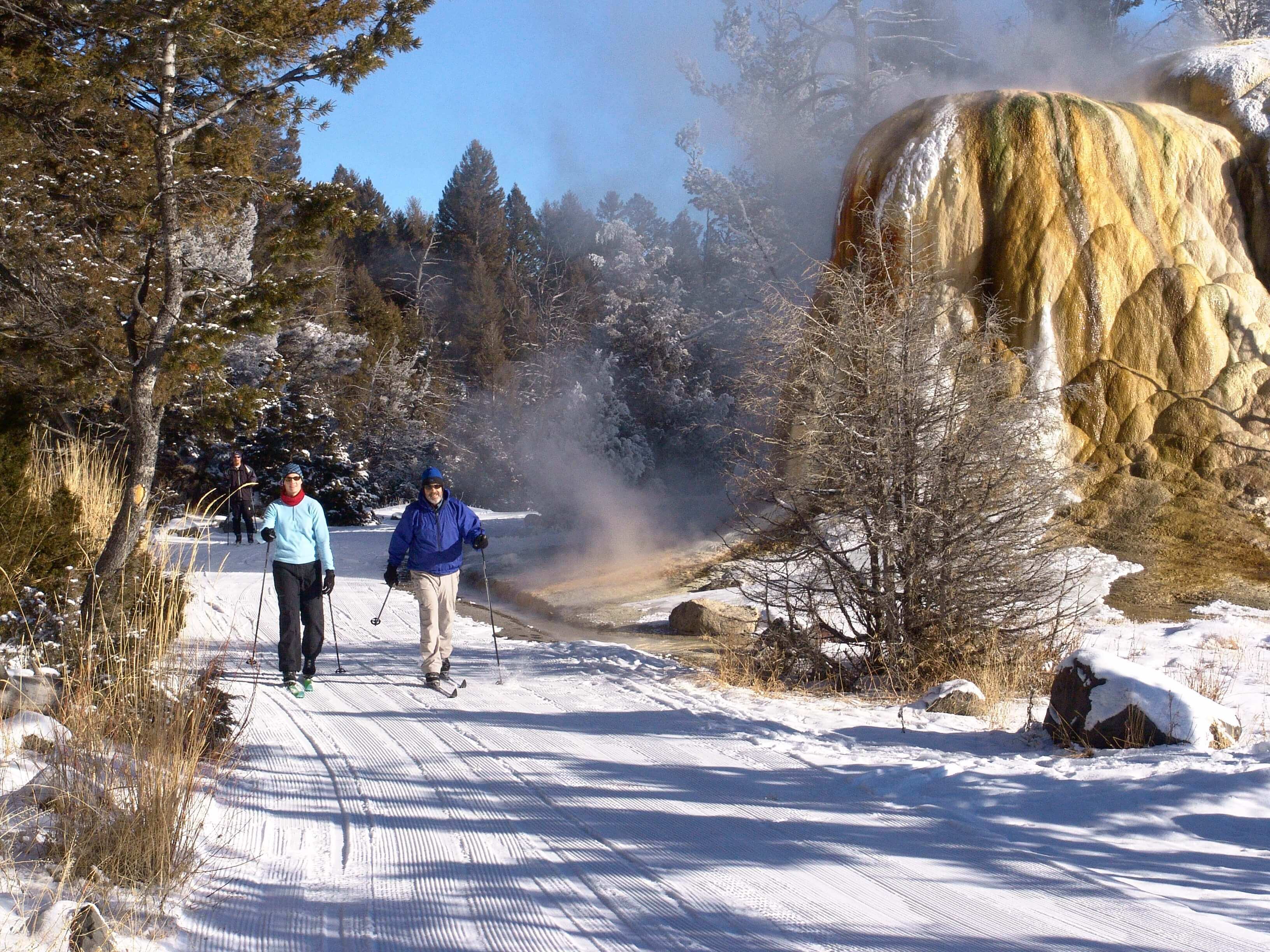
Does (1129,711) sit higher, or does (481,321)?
(481,321)

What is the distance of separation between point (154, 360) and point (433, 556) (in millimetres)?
2551

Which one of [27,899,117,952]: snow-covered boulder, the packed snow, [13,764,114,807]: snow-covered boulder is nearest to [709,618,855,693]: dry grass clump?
the packed snow

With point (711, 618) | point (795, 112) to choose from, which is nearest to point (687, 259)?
point (795, 112)

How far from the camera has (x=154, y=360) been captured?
7.22m

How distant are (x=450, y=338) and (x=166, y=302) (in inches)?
1577

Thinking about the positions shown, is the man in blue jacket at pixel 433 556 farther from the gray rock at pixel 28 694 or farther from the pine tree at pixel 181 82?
the gray rock at pixel 28 694

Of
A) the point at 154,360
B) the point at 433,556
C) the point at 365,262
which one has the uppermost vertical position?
the point at 365,262

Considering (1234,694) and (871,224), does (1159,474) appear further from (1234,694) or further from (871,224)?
(1234,694)

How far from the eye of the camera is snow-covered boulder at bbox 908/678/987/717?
22.4ft

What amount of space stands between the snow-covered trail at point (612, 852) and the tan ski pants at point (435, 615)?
0.82 meters

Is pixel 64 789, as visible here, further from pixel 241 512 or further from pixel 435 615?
pixel 241 512

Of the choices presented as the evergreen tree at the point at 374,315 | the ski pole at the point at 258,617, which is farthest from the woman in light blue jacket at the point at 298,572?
the evergreen tree at the point at 374,315

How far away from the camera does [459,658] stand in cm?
948

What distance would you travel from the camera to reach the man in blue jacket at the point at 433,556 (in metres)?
7.87
